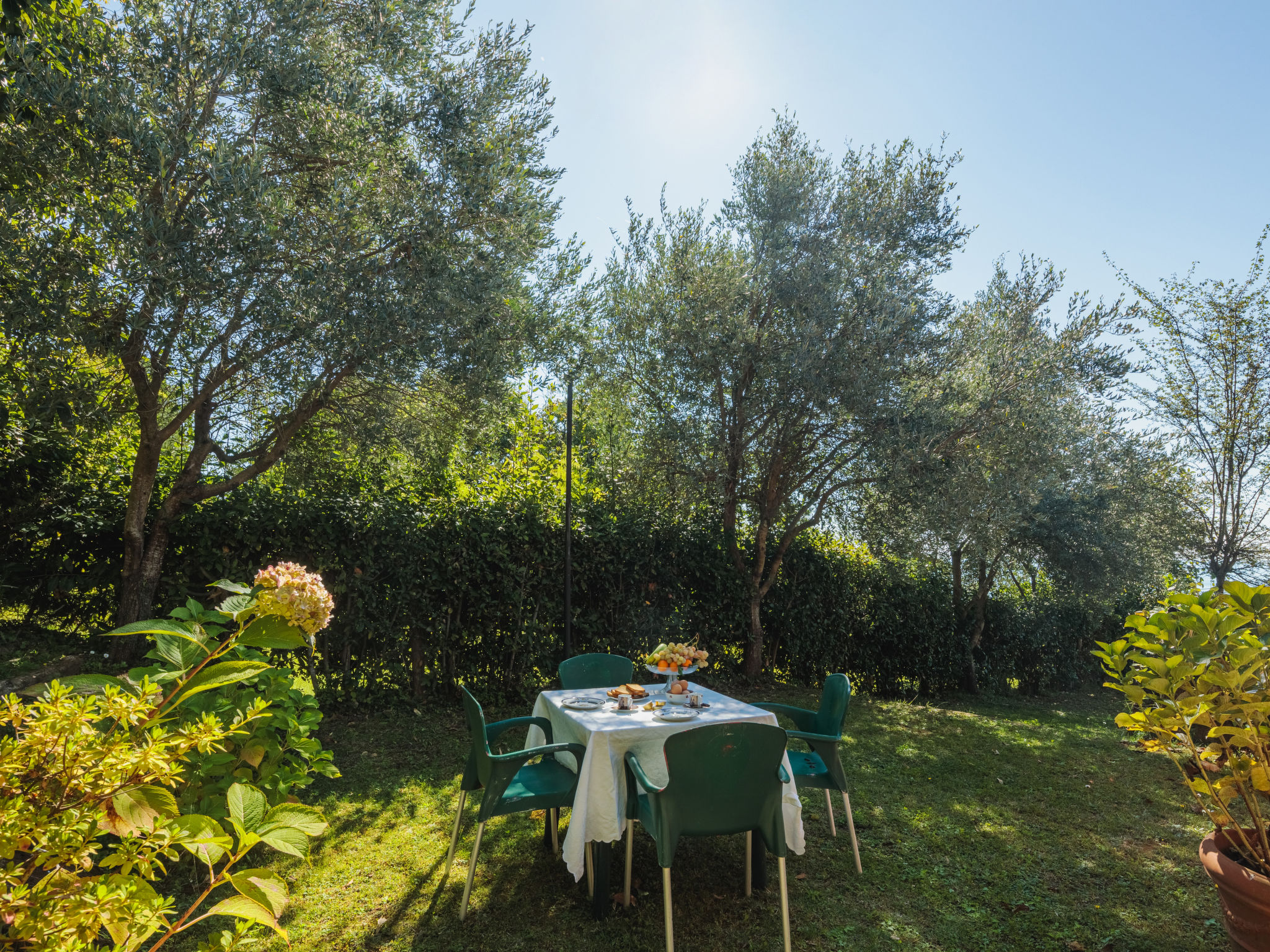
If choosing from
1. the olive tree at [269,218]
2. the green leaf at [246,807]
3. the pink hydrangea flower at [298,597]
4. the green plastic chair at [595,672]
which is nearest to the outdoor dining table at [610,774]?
the green plastic chair at [595,672]

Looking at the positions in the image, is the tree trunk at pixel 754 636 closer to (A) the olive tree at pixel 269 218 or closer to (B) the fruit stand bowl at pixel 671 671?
(B) the fruit stand bowl at pixel 671 671

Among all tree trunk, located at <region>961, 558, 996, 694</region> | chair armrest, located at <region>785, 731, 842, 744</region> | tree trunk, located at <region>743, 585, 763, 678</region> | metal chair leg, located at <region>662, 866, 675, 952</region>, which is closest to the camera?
metal chair leg, located at <region>662, 866, 675, 952</region>

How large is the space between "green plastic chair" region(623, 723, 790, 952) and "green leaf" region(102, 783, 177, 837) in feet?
5.98

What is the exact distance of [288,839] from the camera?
4.12ft

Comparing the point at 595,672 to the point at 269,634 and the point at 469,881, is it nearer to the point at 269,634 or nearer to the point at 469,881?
the point at 469,881

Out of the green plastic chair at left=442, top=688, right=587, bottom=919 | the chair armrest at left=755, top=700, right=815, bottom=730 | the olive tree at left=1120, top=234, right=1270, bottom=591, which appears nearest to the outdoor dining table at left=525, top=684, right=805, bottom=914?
the green plastic chair at left=442, top=688, right=587, bottom=919

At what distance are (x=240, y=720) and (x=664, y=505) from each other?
21.6 feet

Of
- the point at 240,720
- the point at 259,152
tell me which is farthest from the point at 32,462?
the point at 240,720

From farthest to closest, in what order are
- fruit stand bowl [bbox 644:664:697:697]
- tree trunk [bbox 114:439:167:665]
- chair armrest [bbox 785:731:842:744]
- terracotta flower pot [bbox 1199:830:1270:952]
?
tree trunk [bbox 114:439:167:665] → fruit stand bowl [bbox 644:664:697:697] → chair armrest [bbox 785:731:842:744] → terracotta flower pot [bbox 1199:830:1270:952]

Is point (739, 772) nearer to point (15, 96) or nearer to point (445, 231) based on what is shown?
point (445, 231)

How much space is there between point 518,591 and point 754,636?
307 centimetres

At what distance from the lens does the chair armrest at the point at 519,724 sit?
3.46 meters

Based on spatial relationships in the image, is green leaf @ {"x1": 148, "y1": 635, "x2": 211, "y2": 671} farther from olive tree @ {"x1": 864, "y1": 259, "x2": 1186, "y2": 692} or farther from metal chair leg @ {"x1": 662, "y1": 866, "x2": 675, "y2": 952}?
olive tree @ {"x1": 864, "y1": 259, "x2": 1186, "y2": 692}

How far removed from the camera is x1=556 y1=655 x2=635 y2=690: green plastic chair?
438 centimetres
